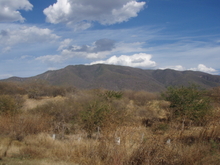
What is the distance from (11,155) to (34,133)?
14.6 feet

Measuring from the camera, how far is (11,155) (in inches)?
285

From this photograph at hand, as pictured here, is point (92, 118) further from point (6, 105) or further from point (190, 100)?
point (190, 100)

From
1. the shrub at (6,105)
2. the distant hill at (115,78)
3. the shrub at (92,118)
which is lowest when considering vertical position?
the shrub at (92,118)

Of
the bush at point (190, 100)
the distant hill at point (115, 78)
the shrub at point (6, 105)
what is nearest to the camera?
the shrub at point (6, 105)

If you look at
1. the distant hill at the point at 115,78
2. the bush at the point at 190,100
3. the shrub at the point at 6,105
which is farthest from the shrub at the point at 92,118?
the distant hill at the point at 115,78

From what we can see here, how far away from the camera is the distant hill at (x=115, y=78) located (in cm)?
9825

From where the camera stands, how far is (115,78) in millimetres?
111062

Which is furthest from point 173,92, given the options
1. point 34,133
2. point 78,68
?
point 78,68

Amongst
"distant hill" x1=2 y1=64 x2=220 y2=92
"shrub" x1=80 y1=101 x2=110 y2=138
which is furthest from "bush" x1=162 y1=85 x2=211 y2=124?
"distant hill" x1=2 y1=64 x2=220 y2=92

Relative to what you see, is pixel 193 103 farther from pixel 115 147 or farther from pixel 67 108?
pixel 115 147

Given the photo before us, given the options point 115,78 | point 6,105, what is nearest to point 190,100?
point 6,105

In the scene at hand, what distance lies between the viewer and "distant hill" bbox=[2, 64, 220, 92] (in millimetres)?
98250

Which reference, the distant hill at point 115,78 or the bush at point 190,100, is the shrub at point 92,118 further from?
the distant hill at point 115,78

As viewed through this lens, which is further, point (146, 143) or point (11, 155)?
point (11, 155)
